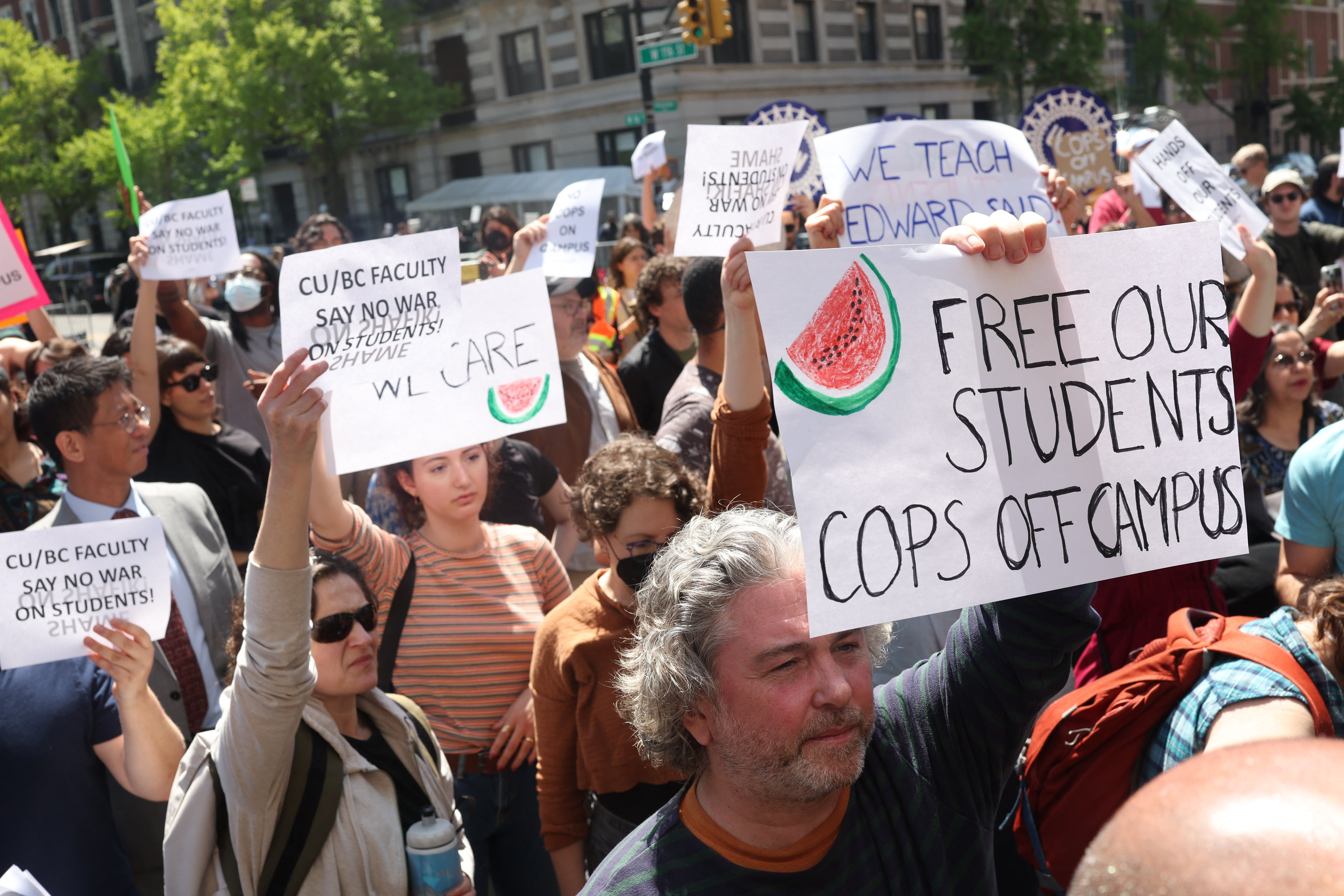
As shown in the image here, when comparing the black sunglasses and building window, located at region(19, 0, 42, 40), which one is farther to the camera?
building window, located at region(19, 0, 42, 40)

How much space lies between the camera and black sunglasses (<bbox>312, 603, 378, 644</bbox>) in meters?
2.67

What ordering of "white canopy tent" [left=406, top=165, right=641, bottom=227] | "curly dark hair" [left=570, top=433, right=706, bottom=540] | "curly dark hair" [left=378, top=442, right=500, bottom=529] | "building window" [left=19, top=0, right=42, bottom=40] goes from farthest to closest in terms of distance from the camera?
"building window" [left=19, top=0, right=42, bottom=40] < "white canopy tent" [left=406, top=165, right=641, bottom=227] < "curly dark hair" [left=378, top=442, right=500, bottom=529] < "curly dark hair" [left=570, top=433, right=706, bottom=540]

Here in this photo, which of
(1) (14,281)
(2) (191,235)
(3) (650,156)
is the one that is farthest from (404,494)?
(3) (650,156)

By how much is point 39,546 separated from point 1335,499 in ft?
11.3

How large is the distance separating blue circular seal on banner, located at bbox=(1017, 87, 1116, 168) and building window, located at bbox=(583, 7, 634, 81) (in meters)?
26.7

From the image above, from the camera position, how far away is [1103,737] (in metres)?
2.43

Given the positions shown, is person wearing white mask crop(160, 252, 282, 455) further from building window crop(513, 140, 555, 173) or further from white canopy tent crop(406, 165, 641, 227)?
building window crop(513, 140, 555, 173)

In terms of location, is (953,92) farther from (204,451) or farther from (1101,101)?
(204,451)

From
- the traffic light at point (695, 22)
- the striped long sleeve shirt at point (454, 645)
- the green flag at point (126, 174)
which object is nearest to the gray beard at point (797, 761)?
the striped long sleeve shirt at point (454, 645)

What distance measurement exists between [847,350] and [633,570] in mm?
1272

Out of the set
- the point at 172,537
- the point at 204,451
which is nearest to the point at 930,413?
the point at 172,537

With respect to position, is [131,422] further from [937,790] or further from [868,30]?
[868,30]

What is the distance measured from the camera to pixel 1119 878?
71 centimetres

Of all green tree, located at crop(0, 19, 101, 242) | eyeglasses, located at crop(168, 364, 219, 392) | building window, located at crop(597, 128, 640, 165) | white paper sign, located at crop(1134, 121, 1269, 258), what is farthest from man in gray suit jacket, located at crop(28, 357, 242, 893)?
green tree, located at crop(0, 19, 101, 242)
